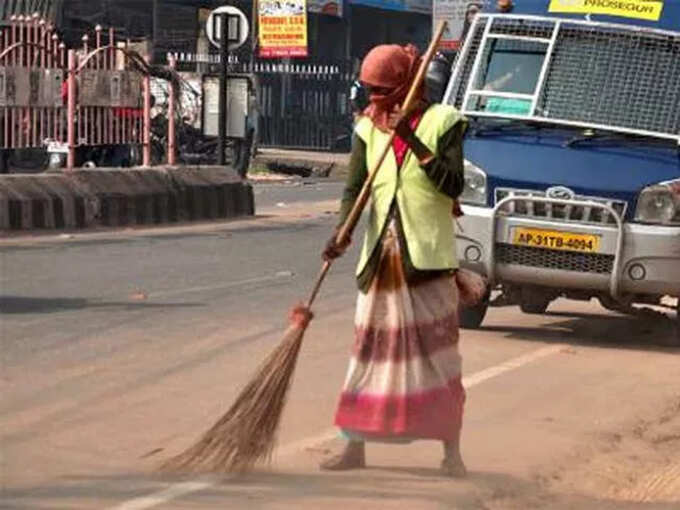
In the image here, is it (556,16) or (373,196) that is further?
(556,16)

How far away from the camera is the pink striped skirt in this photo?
685 cm

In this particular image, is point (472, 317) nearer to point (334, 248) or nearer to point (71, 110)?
point (334, 248)

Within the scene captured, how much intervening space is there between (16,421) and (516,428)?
99.4 inches

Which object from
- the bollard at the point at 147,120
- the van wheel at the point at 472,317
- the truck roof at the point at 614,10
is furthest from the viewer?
the bollard at the point at 147,120

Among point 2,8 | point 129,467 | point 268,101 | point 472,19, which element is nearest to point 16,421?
point 129,467

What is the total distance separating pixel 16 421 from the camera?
8.08 m

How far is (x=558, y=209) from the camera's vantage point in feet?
35.2

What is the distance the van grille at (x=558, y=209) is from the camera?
10.6 meters

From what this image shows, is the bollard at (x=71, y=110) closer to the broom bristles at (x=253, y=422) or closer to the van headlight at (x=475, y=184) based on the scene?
the van headlight at (x=475, y=184)

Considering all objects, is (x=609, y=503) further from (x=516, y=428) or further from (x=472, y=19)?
(x=472, y=19)

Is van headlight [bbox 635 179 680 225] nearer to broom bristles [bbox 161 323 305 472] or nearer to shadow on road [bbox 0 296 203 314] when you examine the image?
shadow on road [bbox 0 296 203 314]

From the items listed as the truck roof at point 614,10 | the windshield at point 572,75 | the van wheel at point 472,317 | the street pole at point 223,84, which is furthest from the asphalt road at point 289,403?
the street pole at point 223,84

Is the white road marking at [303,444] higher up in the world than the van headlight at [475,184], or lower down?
lower down

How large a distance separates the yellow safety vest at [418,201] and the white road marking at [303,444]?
109 centimetres
